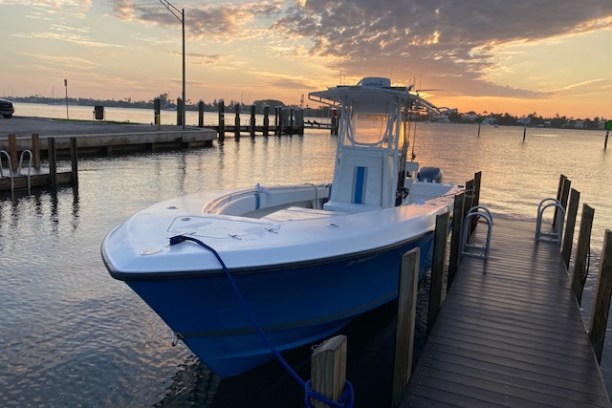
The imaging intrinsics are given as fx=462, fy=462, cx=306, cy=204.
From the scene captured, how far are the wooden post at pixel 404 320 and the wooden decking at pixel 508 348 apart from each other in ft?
0.48

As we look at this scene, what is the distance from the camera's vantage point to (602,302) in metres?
5.06

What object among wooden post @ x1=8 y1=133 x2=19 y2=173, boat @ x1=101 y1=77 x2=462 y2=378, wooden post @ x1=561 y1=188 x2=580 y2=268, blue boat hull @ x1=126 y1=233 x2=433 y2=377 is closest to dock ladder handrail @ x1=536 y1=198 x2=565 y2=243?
wooden post @ x1=561 y1=188 x2=580 y2=268

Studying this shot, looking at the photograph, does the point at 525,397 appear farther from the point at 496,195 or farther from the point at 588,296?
the point at 496,195

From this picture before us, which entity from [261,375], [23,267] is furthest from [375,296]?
[23,267]

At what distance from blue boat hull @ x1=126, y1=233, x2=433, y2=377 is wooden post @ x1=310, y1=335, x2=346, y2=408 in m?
1.59

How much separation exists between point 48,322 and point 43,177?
10.5 metres

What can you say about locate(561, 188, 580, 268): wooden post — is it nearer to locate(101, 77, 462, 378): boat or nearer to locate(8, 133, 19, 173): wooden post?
locate(101, 77, 462, 378): boat

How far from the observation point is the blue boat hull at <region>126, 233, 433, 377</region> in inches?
173

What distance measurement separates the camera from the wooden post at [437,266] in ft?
19.4

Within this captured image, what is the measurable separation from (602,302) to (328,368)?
3.79 meters

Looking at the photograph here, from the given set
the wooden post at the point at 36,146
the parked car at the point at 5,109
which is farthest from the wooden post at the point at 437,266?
the parked car at the point at 5,109

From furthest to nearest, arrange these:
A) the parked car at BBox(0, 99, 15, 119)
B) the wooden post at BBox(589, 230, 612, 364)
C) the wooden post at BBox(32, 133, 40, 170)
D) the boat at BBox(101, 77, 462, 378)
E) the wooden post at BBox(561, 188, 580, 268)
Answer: the parked car at BBox(0, 99, 15, 119)
the wooden post at BBox(32, 133, 40, 170)
the wooden post at BBox(561, 188, 580, 268)
the wooden post at BBox(589, 230, 612, 364)
the boat at BBox(101, 77, 462, 378)

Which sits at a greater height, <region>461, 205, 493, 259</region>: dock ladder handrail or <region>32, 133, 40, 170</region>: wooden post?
<region>32, 133, 40, 170</region>: wooden post

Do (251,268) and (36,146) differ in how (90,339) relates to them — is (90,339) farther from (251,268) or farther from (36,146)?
(36,146)
